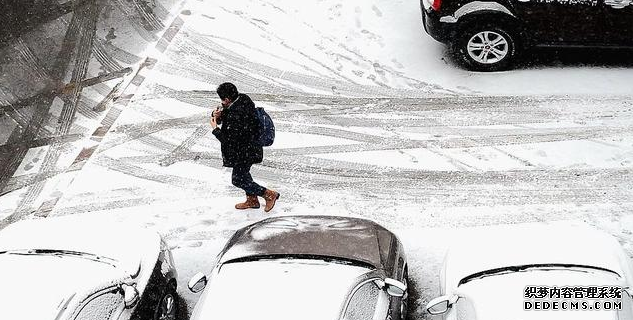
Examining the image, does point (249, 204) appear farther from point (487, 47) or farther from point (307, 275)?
point (487, 47)

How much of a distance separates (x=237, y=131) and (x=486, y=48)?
172 inches

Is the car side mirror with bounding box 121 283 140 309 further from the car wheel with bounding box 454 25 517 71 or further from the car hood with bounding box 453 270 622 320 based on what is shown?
the car wheel with bounding box 454 25 517 71

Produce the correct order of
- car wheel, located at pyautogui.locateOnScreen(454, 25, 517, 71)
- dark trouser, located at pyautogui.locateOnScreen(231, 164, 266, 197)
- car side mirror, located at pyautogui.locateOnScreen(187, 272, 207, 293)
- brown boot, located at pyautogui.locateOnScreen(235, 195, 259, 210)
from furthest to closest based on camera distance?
car wheel, located at pyautogui.locateOnScreen(454, 25, 517, 71)
brown boot, located at pyautogui.locateOnScreen(235, 195, 259, 210)
dark trouser, located at pyautogui.locateOnScreen(231, 164, 266, 197)
car side mirror, located at pyautogui.locateOnScreen(187, 272, 207, 293)

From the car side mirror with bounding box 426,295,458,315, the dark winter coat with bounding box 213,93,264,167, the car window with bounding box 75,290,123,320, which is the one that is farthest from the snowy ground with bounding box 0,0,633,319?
→ the car window with bounding box 75,290,123,320

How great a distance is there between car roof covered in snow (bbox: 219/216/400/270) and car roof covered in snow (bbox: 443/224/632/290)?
62 centimetres

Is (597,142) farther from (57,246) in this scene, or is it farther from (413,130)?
(57,246)

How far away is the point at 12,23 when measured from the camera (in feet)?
39.4

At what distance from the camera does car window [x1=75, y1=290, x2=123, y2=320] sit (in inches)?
200

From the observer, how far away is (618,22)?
30.3ft

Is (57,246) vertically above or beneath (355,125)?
above

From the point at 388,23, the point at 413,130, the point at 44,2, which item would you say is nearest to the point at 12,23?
the point at 44,2

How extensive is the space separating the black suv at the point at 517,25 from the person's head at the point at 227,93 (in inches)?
155

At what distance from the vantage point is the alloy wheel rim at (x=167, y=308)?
19.6ft

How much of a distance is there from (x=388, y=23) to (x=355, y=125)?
2728 millimetres
